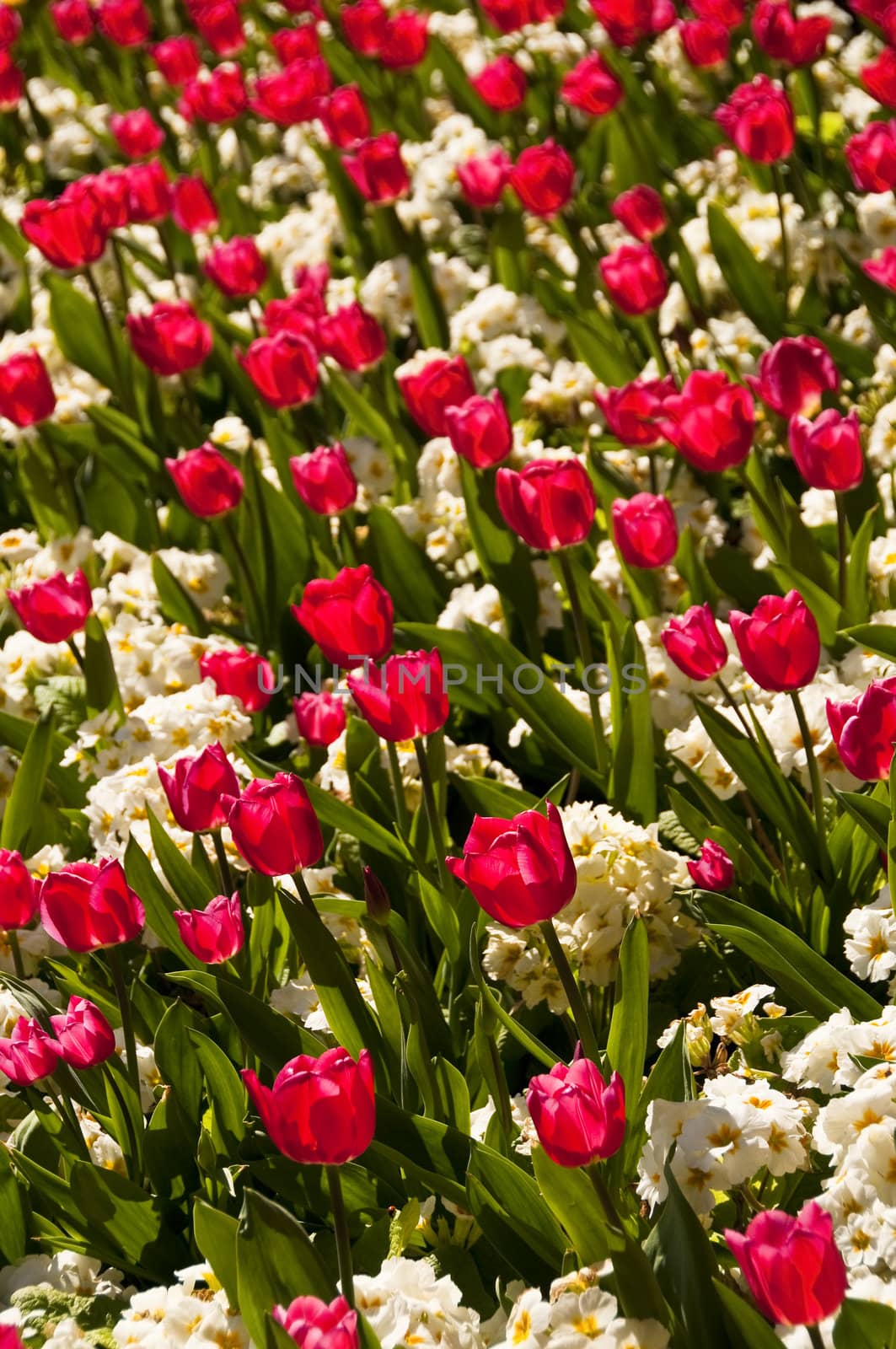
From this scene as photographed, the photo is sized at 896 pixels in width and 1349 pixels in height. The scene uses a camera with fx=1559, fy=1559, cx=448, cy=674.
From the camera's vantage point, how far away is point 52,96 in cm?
677

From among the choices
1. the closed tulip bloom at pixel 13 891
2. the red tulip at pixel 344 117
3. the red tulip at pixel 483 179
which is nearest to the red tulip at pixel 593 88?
the red tulip at pixel 483 179

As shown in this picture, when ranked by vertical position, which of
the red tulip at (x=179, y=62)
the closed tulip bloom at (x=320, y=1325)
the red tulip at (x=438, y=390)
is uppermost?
the red tulip at (x=179, y=62)

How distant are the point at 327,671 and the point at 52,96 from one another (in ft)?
14.3

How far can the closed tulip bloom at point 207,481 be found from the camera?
321cm

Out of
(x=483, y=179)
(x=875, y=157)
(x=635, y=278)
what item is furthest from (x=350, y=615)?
(x=483, y=179)

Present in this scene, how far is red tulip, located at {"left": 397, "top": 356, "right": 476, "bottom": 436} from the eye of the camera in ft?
10.5

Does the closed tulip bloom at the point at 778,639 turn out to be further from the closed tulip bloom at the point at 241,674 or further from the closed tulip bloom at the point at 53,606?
the closed tulip bloom at the point at 53,606

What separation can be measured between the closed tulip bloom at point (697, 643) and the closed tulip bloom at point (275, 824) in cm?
67

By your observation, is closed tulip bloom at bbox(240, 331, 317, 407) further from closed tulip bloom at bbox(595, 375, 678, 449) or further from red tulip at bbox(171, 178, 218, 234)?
red tulip at bbox(171, 178, 218, 234)

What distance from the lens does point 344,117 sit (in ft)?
15.3

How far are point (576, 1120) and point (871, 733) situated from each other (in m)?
0.71

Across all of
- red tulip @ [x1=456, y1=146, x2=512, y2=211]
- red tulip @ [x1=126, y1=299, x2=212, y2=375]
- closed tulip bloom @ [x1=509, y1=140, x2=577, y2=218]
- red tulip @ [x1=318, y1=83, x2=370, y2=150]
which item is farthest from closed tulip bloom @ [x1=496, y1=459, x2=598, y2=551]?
red tulip @ [x1=318, y1=83, x2=370, y2=150]

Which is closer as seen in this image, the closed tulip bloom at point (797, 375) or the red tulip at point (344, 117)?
the closed tulip bloom at point (797, 375)

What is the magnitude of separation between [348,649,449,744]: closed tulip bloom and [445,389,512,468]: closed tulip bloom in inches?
33.9
